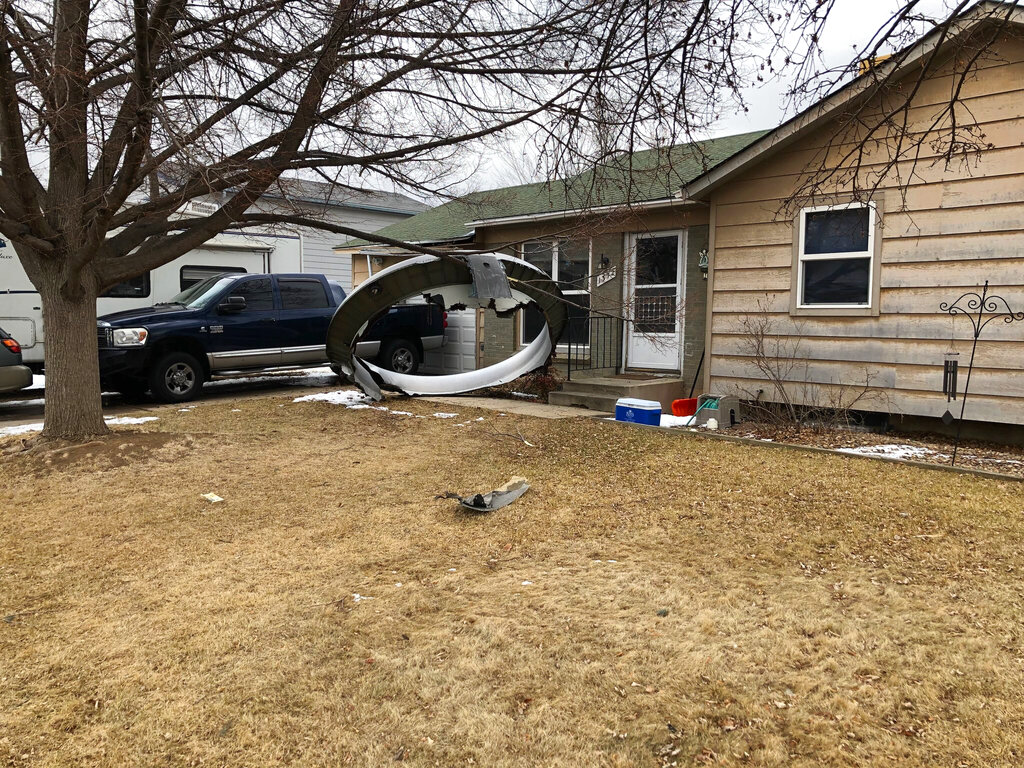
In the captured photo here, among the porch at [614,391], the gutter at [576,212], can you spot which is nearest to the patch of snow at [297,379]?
the gutter at [576,212]

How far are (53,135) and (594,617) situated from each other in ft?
21.7

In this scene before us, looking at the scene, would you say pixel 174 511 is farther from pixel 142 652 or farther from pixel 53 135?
pixel 53 135

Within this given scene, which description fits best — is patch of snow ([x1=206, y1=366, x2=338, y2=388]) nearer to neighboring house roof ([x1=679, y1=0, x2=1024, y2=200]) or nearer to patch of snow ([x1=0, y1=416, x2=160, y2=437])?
patch of snow ([x1=0, y1=416, x2=160, y2=437])

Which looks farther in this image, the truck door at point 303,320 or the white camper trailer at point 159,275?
the truck door at point 303,320

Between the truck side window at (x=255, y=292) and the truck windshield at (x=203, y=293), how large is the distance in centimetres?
19

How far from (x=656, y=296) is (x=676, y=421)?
8.04 feet

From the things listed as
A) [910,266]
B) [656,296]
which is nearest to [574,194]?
[656,296]

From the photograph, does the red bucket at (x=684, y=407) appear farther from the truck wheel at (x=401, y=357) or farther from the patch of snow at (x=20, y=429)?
the patch of snow at (x=20, y=429)

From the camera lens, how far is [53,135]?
694 cm

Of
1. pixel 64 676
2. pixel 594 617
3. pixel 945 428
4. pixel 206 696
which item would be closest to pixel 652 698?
pixel 594 617

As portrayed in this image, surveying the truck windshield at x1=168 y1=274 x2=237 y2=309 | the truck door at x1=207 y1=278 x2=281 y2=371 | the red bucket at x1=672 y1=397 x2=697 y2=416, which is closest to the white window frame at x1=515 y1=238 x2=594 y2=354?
the red bucket at x1=672 y1=397 x2=697 y2=416

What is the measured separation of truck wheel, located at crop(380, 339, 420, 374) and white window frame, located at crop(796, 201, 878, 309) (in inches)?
276

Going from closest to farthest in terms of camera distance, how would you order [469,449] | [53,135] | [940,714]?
[940,714]
[53,135]
[469,449]

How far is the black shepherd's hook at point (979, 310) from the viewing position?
7242 mm
